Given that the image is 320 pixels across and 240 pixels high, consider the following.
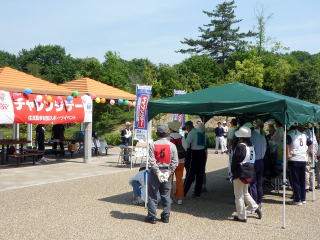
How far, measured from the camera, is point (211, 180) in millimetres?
11016

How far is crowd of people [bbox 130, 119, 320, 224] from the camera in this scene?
6.44 meters

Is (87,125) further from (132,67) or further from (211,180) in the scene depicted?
(132,67)

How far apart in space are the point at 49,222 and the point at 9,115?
19.6 feet

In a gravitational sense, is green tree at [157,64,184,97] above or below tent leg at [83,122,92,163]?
above

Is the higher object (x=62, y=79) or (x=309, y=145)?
(x=62, y=79)

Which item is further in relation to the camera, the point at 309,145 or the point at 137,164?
the point at 137,164

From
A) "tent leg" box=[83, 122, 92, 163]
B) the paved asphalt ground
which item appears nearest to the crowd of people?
the paved asphalt ground

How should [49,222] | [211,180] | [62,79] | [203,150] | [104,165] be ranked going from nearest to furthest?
[49,222] → [203,150] → [211,180] → [104,165] → [62,79]

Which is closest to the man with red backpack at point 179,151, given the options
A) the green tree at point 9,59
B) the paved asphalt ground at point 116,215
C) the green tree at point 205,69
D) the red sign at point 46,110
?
the paved asphalt ground at point 116,215

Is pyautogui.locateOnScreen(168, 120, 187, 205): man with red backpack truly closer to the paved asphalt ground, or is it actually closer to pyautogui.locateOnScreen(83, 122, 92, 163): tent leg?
the paved asphalt ground

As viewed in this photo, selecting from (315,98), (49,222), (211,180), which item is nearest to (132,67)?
(315,98)

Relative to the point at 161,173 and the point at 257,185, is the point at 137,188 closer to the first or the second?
the point at 161,173

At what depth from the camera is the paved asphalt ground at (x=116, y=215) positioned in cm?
579

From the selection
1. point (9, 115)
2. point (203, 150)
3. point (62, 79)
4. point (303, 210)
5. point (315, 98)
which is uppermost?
point (62, 79)
